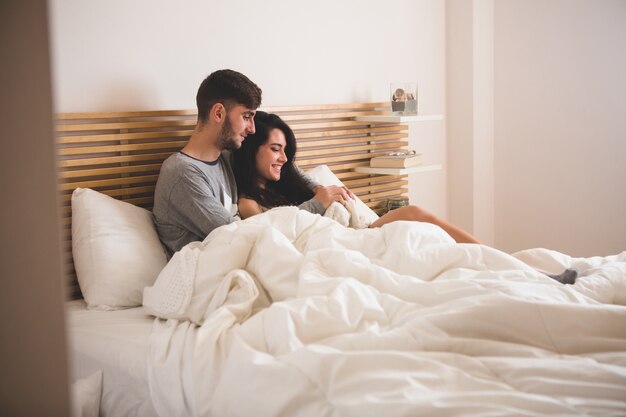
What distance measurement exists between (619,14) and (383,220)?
249 cm

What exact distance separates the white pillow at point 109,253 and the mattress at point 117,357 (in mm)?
122

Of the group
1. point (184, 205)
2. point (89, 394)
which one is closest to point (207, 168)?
point (184, 205)

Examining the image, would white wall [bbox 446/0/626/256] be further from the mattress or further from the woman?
the mattress

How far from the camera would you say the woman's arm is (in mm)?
3021

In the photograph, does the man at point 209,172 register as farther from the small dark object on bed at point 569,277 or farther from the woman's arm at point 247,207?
the small dark object on bed at point 569,277

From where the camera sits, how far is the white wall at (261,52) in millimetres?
2621

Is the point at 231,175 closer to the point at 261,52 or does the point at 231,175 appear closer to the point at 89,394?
the point at 261,52

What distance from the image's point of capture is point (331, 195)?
9.98 feet

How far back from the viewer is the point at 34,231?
1.28ft

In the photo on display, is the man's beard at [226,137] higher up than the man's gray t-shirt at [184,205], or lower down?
higher up

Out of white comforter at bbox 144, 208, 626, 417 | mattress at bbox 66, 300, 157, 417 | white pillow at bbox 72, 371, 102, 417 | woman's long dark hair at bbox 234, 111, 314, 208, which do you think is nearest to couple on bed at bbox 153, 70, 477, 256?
woman's long dark hair at bbox 234, 111, 314, 208

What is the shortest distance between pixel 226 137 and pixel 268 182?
51 cm

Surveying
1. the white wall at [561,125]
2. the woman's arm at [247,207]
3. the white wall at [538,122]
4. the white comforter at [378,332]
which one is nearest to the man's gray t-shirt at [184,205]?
the white comforter at [378,332]

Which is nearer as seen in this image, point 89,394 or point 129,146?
point 89,394
